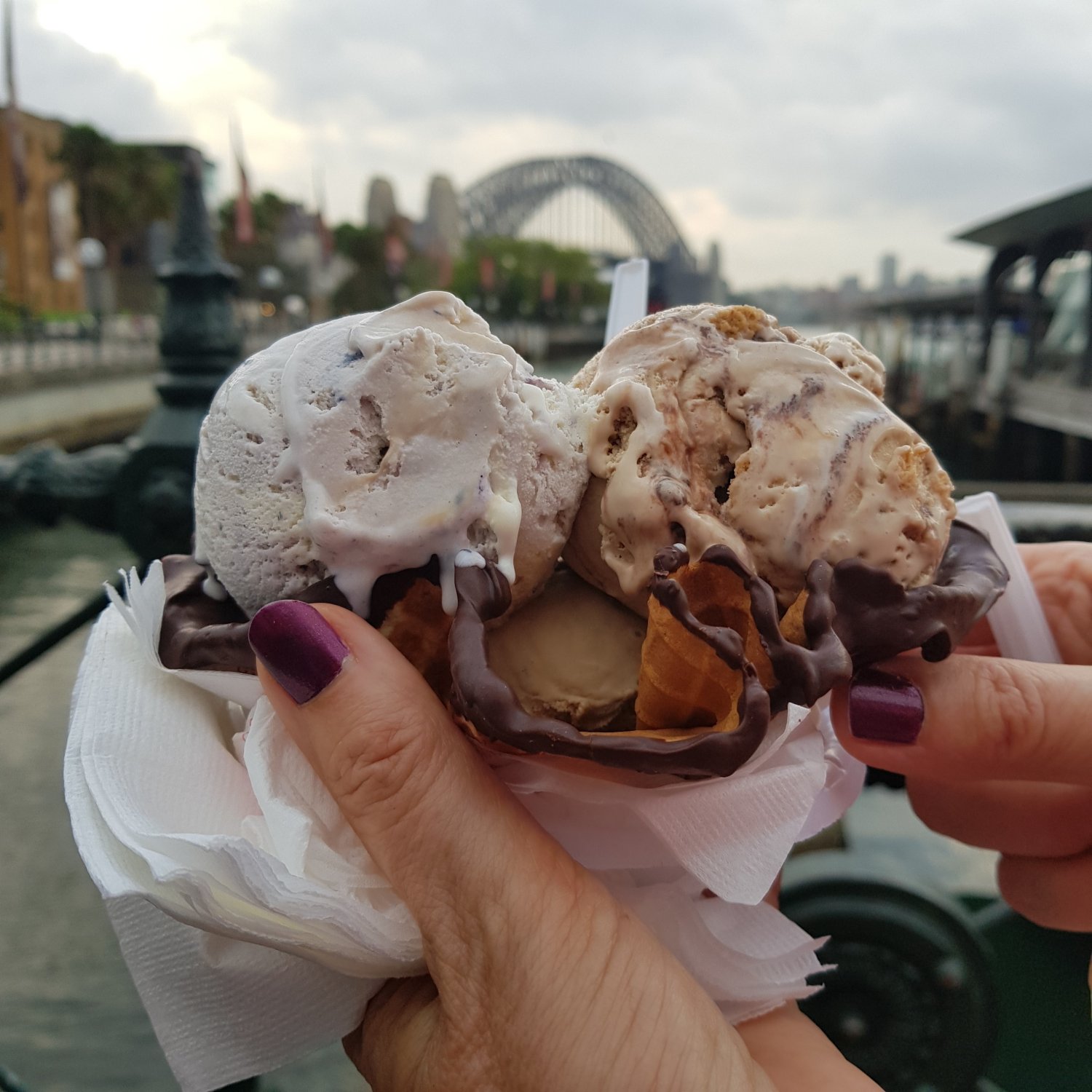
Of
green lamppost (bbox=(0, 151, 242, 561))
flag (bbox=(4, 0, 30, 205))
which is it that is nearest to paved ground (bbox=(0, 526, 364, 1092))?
green lamppost (bbox=(0, 151, 242, 561))

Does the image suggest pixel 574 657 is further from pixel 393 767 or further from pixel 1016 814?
pixel 1016 814

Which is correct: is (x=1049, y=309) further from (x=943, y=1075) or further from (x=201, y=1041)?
(x=201, y=1041)

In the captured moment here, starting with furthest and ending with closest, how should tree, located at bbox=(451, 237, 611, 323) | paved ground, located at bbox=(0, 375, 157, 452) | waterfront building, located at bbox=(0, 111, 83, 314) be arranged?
tree, located at bbox=(451, 237, 611, 323) < waterfront building, located at bbox=(0, 111, 83, 314) < paved ground, located at bbox=(0, 375, 157, 452)

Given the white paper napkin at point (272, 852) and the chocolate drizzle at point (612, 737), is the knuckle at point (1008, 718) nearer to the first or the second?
the white paper napkin at point (272, 852)

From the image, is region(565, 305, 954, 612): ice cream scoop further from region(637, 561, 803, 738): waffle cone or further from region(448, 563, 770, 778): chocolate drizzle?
region(448, 563, 770, 778): chocolate drizzle

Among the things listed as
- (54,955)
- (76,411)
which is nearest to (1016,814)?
(54,955)

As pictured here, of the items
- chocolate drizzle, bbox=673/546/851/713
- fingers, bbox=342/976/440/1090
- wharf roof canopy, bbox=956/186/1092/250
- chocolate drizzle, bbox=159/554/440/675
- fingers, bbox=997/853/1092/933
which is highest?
wharf roof canopy, bbox=956/186/1092/250
